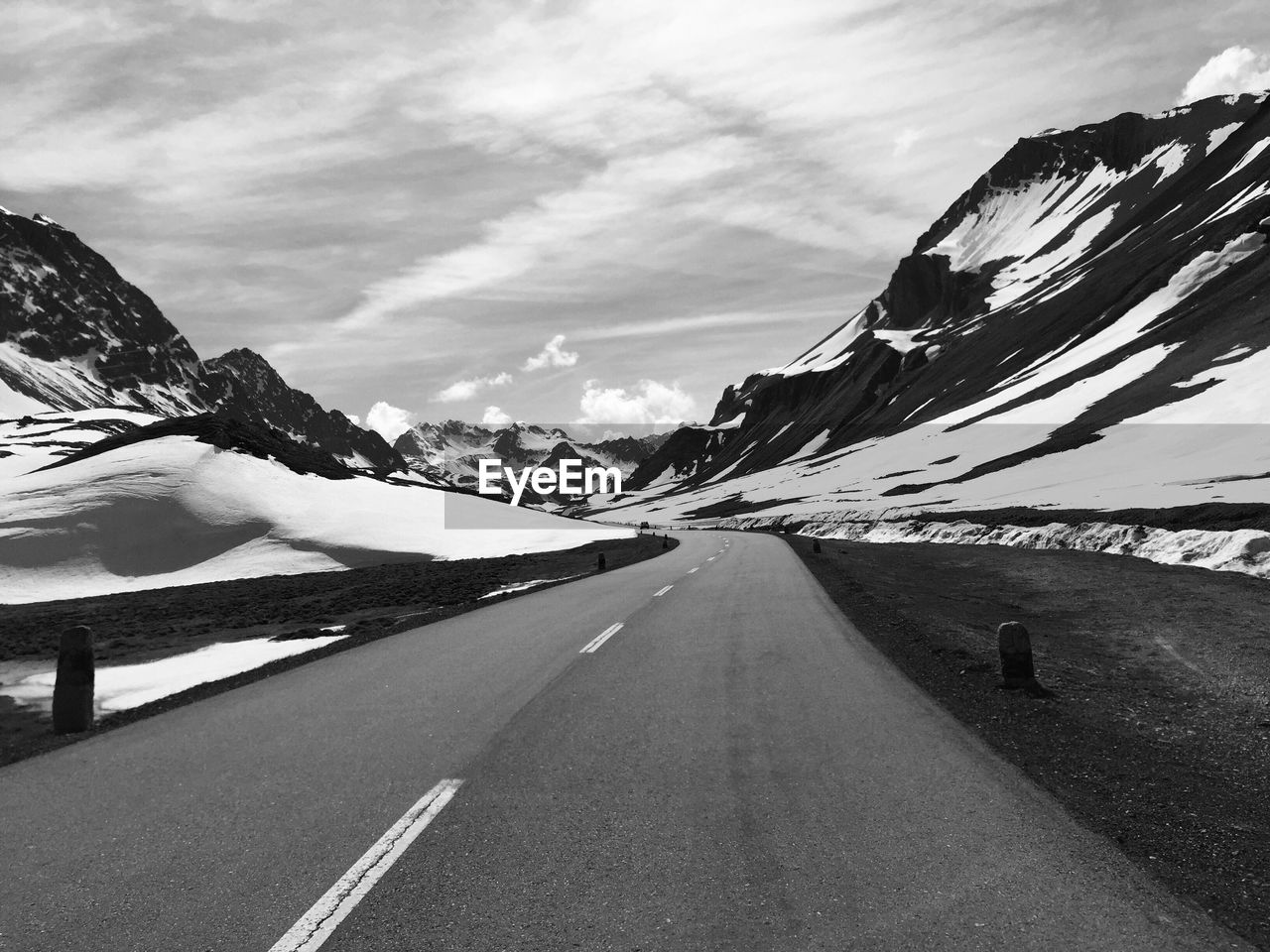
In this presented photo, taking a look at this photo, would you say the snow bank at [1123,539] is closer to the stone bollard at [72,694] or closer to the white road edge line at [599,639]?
the white road edge line at [599,639]

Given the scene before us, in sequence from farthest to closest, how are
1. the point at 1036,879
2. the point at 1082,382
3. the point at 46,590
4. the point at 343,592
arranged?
the point at 1082,382 → the point at 46,590 → the point at 343,592 → the point at 1036,879

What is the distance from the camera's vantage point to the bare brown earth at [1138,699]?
4.80 meters

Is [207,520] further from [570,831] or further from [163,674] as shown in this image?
[570,831]

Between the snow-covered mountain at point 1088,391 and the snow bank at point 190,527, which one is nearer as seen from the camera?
the snow bank at point 190,527

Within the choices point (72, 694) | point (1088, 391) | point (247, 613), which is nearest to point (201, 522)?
point (247, 613)

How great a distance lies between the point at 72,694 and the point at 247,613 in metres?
16.7

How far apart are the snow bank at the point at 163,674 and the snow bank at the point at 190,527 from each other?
28.5m

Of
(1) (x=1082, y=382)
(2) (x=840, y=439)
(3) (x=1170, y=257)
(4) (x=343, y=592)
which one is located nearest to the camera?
(4) (x=343, y=592)

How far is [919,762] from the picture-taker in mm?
6289

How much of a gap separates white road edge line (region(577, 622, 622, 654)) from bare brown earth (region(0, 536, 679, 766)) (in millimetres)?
4691

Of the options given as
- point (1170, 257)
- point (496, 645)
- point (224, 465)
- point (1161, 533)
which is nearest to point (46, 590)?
point (224, 465)

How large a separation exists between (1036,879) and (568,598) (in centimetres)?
1703

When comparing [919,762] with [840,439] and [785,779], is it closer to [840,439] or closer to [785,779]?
[785,779]

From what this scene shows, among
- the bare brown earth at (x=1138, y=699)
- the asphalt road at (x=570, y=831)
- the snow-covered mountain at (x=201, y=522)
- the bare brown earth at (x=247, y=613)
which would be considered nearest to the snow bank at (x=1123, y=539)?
the bare brown earth at (x=1138, y=699)
